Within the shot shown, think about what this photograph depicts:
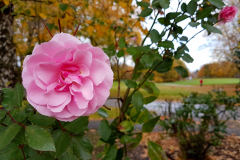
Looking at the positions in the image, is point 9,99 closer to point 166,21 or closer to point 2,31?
point 166,21

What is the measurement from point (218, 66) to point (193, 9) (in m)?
3.13

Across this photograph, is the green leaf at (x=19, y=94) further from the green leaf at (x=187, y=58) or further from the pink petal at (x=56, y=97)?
the green leaf at (x=187, y=58)

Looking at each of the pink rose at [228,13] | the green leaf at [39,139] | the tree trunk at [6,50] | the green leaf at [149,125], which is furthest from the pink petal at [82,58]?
the tree trunk at [6,50]

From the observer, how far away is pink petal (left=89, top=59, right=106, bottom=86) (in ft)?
0.82

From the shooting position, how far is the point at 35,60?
0.79 feet

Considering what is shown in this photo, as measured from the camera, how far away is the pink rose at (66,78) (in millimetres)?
239

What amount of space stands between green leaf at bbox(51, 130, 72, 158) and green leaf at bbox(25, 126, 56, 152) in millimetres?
66

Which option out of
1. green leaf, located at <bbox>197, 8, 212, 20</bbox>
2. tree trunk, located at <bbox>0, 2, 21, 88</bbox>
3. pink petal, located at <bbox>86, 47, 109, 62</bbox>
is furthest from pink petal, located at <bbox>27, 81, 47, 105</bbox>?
tree trunk, located at <bbox>0, 2, 21, 88</bbox>

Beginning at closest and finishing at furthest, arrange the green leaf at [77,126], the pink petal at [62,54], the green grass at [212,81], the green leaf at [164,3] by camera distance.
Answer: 1. the pink petal at [62,54]
2. the green leaf at [77,126]
3. the green leaf at [164,3]
4. the green grass at [212,81]

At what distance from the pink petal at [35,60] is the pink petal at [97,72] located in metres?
0.07

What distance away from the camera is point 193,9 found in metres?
0.50

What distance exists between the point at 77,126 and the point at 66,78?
15cm

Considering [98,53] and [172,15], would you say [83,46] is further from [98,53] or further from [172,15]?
[172,15]

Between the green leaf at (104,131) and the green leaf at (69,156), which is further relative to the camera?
the green leaf at (104,131)
